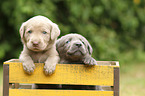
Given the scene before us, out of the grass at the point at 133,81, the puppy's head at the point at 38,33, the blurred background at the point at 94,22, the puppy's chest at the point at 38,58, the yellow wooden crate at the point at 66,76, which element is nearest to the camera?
the puppy's head at the point at 38,33

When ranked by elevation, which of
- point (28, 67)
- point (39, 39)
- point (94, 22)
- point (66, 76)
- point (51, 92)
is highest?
point (94, 22)

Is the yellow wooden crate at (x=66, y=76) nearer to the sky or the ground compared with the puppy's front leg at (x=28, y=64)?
nearer to the ground

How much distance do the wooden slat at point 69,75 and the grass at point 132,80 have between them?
6.16 feet

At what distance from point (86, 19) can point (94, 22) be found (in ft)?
1.27

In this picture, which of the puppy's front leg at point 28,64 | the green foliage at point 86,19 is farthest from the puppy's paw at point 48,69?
the green foliage at point 86,19

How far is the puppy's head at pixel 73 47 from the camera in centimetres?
242

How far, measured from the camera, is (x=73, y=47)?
7.92 ft

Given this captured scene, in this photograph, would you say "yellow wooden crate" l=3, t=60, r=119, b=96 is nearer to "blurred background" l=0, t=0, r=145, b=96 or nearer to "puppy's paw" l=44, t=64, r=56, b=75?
"puppy's paw" l=44, t=64, r=56, b=75

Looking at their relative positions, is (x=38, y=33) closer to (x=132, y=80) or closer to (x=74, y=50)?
(x=74, y=50)

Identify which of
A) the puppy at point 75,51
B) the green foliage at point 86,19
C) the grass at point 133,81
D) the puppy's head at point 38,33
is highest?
the green foliage at point 86,19

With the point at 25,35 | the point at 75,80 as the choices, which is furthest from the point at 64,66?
the point at 25,35

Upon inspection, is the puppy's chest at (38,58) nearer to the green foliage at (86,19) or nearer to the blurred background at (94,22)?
the blurred background at (94,22)

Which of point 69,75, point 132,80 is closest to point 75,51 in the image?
point 69,75

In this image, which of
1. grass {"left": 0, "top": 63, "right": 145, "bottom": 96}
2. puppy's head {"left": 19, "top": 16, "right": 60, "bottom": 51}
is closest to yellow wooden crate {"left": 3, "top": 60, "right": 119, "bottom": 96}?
puppy's head {"left": 19, "top": 16, "right": 60, "bottom": 51}
